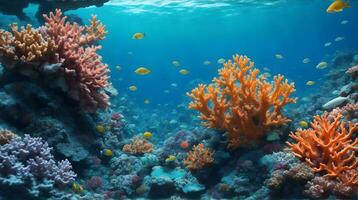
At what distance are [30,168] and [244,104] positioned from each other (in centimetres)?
468

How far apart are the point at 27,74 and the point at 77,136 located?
72.0 inches

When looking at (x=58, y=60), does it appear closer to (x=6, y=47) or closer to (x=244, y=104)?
(x=6, y=47)

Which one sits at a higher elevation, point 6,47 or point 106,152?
point 6,47

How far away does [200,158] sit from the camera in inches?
307

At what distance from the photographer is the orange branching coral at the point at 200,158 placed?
305 inches

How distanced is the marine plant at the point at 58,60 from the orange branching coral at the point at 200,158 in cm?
257

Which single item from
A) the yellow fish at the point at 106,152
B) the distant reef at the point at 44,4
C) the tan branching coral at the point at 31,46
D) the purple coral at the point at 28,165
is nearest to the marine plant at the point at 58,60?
the tan branching coral at the point at 31,46

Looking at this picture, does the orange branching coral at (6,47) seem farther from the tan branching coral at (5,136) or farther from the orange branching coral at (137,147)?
the orange branching coral at (137,147)

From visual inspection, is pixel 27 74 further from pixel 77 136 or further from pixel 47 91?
pixel 77 136

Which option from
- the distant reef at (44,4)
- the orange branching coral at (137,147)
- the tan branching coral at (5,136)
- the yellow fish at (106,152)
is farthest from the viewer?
the distant reef at (44,4)

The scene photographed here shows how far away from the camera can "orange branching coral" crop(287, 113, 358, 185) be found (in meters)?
5.43

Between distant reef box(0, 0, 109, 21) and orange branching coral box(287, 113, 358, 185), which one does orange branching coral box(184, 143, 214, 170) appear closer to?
orange branching coral box(287, 113, 358, 185)

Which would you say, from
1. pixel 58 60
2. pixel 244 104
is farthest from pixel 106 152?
pixel 244 104

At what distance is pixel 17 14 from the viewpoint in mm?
14586
